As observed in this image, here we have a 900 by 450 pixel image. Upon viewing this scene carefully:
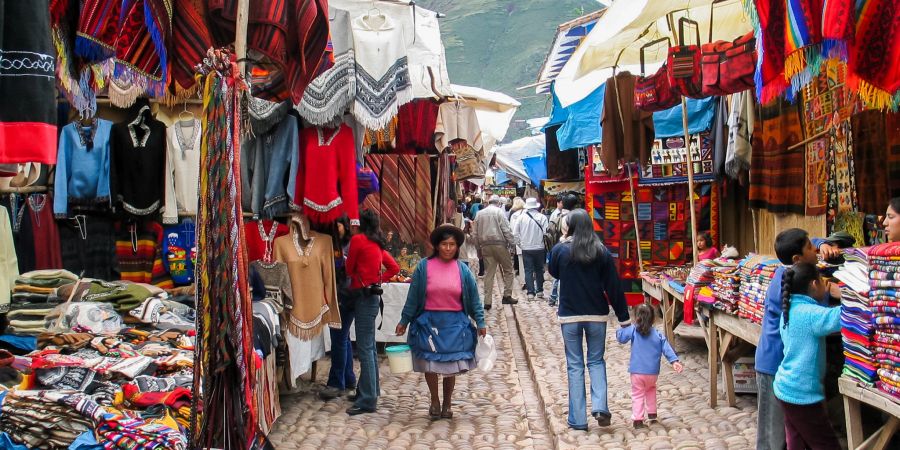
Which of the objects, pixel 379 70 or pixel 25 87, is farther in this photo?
pixel 379 70

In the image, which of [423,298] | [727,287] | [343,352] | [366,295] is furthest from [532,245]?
[727,287]

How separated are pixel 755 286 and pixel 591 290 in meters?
1.31

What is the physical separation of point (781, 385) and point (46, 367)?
4305 millimetres

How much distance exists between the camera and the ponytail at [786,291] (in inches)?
203

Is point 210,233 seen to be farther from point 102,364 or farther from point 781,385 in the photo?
point 781,385

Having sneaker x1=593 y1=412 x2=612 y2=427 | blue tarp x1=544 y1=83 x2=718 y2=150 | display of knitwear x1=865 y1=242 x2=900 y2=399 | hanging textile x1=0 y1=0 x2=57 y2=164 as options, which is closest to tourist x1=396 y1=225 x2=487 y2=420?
sneaker x1=593 y1=412 x2=612 y2=427

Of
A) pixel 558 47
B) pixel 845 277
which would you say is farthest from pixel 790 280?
pixel 558 47

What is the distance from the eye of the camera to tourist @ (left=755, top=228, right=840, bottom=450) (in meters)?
5.52

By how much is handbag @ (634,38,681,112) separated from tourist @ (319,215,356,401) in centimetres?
329

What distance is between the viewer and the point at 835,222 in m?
7.42

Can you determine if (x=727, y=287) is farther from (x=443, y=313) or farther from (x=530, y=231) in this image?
(x=530, y=231)

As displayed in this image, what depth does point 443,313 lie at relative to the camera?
762cm

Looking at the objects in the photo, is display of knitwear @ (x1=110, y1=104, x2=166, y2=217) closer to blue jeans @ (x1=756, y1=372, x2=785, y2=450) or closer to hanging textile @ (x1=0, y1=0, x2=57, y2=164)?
hanging textile @ (x1=0, y1=0, x2=57, y2=164)

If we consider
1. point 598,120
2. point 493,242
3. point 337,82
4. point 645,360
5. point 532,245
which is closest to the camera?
point 645,360
